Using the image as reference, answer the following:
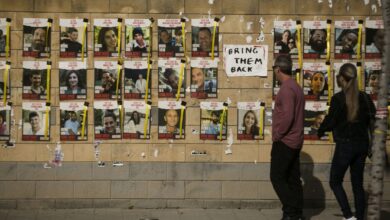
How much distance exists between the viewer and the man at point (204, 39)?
8.05 metres

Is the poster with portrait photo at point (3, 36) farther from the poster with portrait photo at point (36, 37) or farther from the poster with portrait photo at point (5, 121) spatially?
the poster with portrait photo at point (5, 121)

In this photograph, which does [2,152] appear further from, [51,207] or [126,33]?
[126,33]

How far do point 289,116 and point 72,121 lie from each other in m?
2.87

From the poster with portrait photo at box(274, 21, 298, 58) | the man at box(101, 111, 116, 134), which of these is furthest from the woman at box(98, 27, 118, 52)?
the poster with portrait photo at box(274, 21, 298, 58)

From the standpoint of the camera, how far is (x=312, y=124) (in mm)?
8219

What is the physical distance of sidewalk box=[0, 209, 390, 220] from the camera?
25.2 ft

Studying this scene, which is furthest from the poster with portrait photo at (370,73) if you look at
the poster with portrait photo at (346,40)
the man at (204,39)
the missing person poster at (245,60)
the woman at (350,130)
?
the man at (204,39)

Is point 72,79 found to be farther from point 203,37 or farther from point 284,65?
point 284,65

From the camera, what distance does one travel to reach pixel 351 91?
7121 millimetres

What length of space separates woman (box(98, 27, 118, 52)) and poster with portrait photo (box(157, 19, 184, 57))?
1.90ft

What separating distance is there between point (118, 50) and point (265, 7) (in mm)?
1983

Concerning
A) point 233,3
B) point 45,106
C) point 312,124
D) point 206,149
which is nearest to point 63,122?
point 45,106

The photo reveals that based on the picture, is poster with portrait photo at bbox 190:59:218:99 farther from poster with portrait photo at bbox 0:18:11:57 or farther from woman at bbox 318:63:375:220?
poster with portrait photo at bbox 0:18:11:57

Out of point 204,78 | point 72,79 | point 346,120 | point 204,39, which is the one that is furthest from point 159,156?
point 346,120
